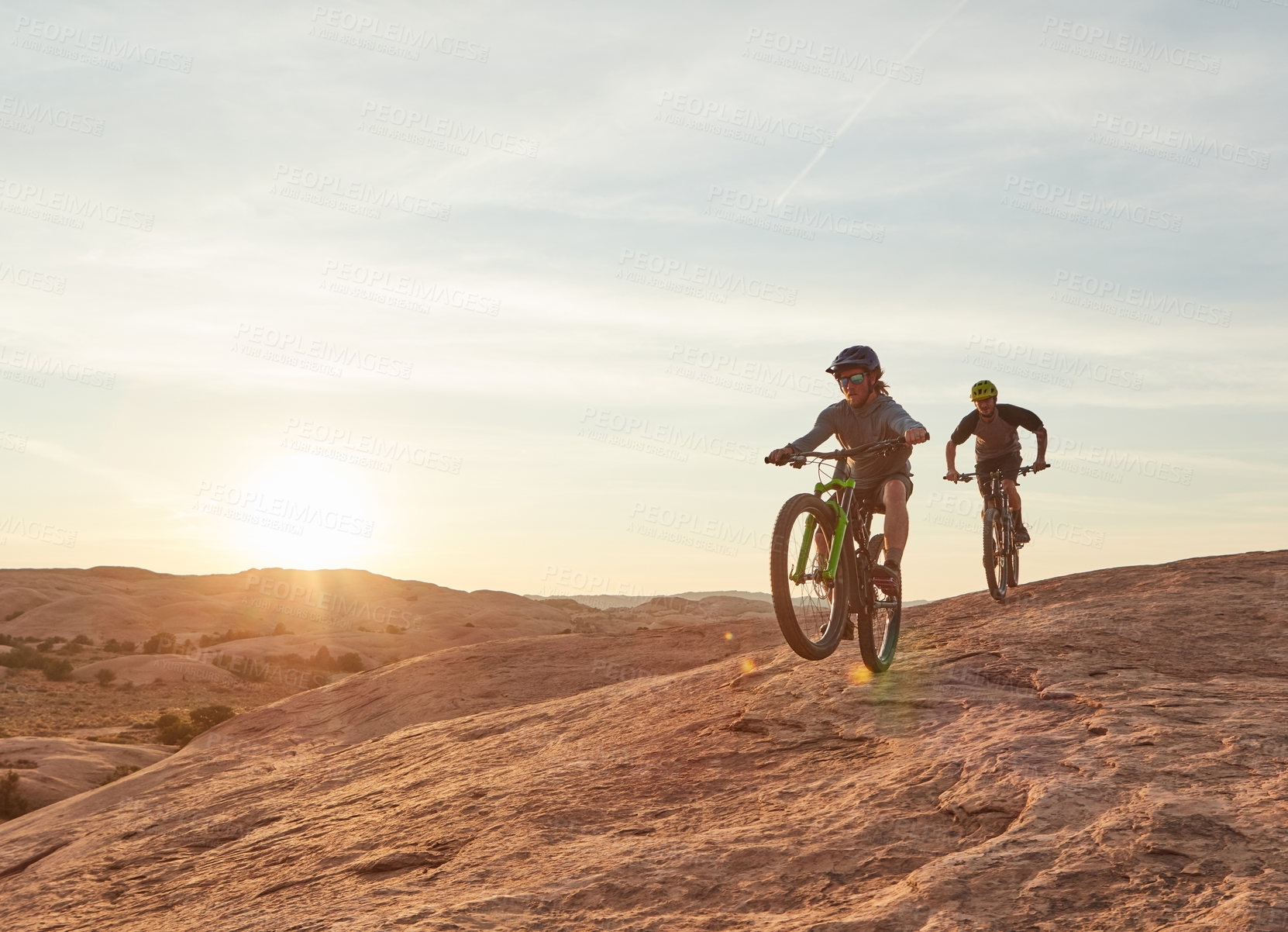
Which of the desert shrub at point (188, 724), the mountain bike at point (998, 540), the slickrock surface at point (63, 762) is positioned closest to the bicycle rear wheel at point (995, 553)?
the mountain bike at point (998, 540)

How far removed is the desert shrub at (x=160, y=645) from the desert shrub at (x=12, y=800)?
121 ft

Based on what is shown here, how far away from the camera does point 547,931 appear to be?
4.37 metres

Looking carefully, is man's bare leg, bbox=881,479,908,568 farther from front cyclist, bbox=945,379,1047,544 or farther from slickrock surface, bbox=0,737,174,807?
slickrock surface, bbox=0,737,174,807

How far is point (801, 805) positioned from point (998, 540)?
7662 mm

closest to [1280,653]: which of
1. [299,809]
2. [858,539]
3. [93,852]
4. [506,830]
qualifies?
[858,539]

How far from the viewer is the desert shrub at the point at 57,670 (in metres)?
42.2

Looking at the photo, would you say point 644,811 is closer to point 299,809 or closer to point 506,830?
point 506,830

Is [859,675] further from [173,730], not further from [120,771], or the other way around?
[173,730]

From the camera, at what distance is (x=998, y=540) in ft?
40.1

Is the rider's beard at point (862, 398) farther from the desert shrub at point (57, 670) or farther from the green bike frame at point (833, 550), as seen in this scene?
the desert shrub at point (57, 670)

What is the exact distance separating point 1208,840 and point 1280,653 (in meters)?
4.56

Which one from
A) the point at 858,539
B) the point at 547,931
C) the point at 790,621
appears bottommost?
the point at 547,931

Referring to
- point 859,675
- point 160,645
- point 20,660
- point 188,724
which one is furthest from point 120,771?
point 160,645

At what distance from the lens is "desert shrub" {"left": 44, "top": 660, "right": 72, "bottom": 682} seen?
139 ft
